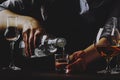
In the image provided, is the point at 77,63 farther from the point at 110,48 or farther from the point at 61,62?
the point at 110,48

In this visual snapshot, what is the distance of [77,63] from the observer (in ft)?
4.44

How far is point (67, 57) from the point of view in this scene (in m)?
1.32

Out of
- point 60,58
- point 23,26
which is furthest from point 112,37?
point 23,26

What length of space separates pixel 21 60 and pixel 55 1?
0.30m

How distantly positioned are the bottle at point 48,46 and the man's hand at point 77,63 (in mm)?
74

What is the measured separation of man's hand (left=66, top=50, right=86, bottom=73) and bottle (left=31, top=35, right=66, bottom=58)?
74mm

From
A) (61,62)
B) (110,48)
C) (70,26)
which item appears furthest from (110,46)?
(70,26)

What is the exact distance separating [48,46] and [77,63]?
14 centimetres

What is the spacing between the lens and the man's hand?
1.33 metres

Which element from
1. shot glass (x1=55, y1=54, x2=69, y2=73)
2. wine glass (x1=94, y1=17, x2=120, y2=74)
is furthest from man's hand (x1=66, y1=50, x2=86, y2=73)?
wine glass (x1=94, y1=17, x2=120, y2=74)

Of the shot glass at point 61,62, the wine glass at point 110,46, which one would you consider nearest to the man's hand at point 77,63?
the shot glass at point 61,62

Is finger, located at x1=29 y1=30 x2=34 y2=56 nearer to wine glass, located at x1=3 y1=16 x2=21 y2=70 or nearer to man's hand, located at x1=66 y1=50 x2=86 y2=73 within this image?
wine glass, located at x1=3 y1=16 x2=21 y2=70

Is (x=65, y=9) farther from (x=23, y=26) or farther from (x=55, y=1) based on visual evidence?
(x=23, y=26)

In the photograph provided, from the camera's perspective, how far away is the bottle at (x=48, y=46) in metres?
1.39
